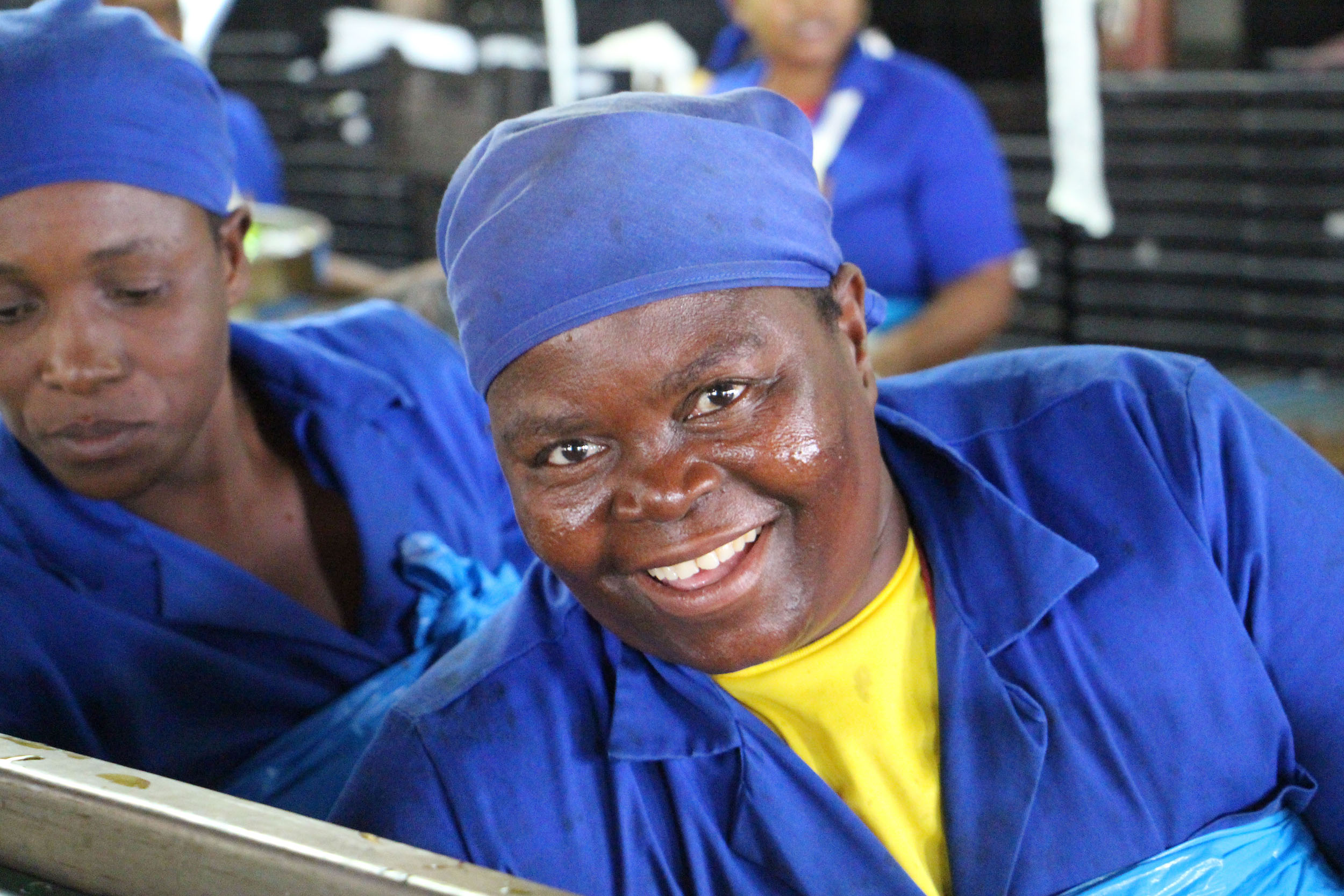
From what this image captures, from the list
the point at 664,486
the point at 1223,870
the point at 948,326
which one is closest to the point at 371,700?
the point at 664,486

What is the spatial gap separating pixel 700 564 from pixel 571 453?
0.14m

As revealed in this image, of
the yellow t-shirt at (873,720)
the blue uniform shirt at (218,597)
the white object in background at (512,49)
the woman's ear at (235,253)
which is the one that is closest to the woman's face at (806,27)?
the blue uniform shirt at (218,597)

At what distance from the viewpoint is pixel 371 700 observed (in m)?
1.70

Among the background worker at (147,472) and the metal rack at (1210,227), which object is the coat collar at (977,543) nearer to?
the background worker at (147,472)

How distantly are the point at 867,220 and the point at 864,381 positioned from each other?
188 centimetres

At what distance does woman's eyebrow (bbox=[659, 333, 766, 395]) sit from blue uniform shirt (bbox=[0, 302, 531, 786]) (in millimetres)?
807

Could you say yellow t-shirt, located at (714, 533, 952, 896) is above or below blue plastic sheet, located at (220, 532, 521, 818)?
above

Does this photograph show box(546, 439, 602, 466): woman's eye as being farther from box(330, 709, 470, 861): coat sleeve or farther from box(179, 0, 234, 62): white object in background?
box(179, 0, 234, 62): white object in background

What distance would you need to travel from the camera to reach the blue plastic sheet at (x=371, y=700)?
159 cm

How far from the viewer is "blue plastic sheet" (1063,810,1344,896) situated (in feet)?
3.92

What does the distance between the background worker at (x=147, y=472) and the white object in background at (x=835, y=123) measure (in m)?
1.51

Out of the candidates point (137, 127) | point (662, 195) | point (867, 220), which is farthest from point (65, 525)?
point (867, 220)

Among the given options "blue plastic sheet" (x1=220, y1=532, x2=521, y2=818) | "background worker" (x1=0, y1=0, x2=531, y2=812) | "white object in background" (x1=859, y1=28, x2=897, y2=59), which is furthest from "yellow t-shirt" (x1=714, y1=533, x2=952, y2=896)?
"white object in background" (x1=859, y1=28, x2=897, y2=59)

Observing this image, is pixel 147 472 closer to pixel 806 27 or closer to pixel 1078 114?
pixel 806 27
